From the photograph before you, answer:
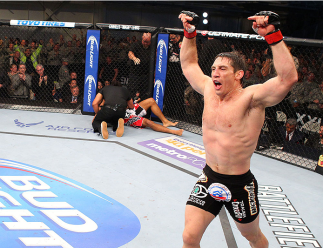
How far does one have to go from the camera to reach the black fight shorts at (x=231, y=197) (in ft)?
5.36

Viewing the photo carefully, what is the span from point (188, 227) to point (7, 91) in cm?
553

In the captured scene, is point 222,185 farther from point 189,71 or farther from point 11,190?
point 11,190

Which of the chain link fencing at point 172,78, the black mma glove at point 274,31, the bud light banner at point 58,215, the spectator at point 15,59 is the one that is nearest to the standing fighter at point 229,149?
the black mma glove at point 274,31

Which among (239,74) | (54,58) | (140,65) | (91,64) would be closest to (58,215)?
(239,74)

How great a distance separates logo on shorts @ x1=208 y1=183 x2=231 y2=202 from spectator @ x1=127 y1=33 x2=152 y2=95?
4.02m

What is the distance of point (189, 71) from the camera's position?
1882 millimetres

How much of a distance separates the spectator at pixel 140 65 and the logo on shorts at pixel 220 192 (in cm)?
402

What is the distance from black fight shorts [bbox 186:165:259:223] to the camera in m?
1.63

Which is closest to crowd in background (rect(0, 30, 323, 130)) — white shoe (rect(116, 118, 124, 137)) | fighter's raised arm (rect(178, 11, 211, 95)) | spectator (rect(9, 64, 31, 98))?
spectator (rect(9, 64, 31, 98))

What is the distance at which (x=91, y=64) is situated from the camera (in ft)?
18.0

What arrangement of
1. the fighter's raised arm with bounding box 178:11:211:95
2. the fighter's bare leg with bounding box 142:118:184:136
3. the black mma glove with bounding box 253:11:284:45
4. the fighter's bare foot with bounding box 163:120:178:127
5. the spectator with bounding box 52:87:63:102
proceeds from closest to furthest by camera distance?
1. the black mma glove with bounding box 253:11:284:45
2. the fighter's raised arm with bounding box 178:11:211:95
3. the fighter's bare leg with bounding box 142:118:184:136
4. the fighter's bare foot with bounding box 163:120:178:127
5. the spectator with bounding box 52:87:63:102

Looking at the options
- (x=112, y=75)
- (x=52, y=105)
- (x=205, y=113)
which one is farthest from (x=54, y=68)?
(x=205, y=113)

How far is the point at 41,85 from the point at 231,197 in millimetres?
5313

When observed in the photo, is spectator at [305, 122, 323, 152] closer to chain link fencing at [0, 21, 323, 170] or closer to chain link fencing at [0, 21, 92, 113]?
chain link fencing at [0, 21, 323, 170]
